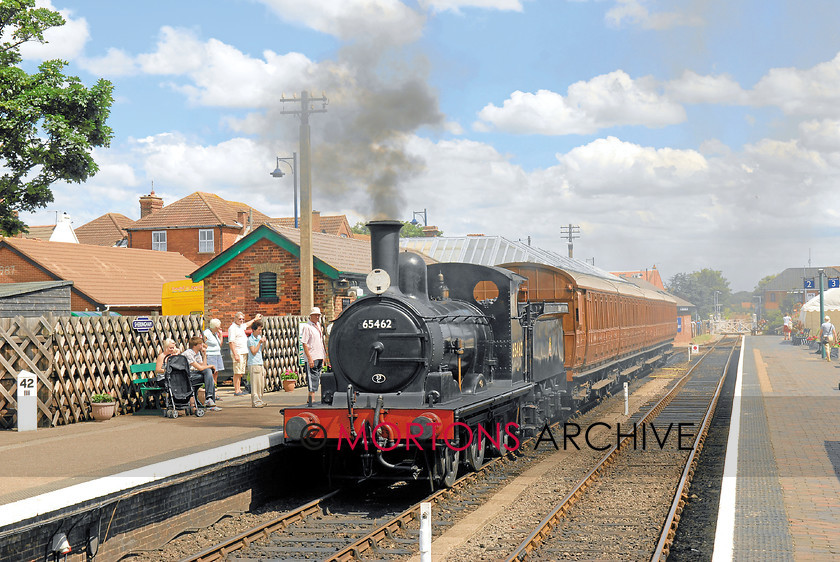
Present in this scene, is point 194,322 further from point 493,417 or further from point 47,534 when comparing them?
point 47,534

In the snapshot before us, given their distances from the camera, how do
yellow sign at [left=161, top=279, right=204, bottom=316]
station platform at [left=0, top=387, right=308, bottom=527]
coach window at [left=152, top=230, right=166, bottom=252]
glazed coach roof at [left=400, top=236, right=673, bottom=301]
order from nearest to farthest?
station platform at [left=0, top=387, right=308, bottom=527]
yellow sign at [left=161, top=279, right=204, bottom=316]
glazed coach roof at [left=400, top=236, right=673, bottom=301]
coach window at [left=152, top=230, right=166, bottom=252]

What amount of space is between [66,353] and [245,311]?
10.8m

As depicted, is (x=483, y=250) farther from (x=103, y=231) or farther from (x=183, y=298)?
(x=103, y=231)

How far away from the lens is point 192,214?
153ft

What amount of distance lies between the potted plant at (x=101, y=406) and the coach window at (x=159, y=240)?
35.6m

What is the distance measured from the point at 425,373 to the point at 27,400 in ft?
18.1

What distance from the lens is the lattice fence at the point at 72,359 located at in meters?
11.3

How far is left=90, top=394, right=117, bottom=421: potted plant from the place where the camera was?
1212 centimetres

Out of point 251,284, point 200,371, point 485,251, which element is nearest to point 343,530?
point 200,371

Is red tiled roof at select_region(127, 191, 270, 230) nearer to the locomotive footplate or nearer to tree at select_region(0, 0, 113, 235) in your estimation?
tree at select_region(0, 0, 113, 235)

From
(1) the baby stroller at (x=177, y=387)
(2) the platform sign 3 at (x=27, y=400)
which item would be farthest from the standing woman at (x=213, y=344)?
(2) the platform sign 3 at (x=27, y=400)

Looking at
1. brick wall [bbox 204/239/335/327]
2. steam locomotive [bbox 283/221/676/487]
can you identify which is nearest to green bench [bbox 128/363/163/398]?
steam locomotive [bbox 283/221/676/487]

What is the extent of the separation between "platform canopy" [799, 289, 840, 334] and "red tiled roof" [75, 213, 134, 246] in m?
41.3

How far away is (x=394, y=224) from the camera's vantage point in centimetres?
962
